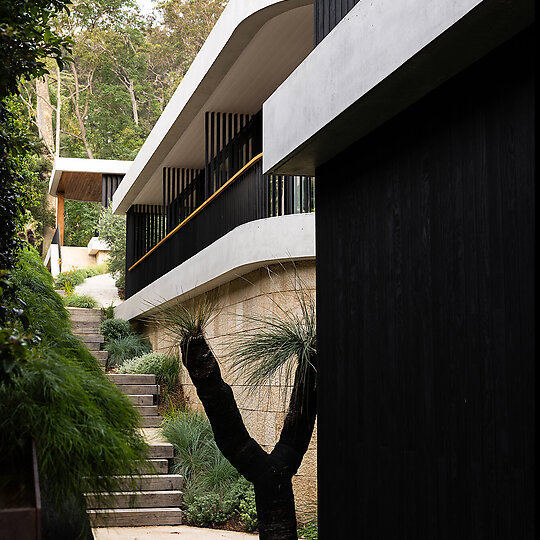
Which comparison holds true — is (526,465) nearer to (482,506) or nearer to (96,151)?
(482,506)

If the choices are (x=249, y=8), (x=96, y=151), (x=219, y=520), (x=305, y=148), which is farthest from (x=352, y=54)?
(x=96, y=151)

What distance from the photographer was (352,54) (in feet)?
14.0

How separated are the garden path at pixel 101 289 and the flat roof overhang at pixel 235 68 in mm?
5127

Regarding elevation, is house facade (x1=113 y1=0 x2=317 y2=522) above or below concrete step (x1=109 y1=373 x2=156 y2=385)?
above

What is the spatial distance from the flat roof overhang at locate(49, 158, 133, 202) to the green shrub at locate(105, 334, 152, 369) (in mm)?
9205

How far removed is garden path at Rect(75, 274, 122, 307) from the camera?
18.6 m

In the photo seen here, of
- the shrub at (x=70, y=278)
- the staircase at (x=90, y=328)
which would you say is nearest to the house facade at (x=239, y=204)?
the staircase at (x=90, y=328)

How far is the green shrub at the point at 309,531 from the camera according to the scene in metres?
7.03

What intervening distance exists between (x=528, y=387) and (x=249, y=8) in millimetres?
6298

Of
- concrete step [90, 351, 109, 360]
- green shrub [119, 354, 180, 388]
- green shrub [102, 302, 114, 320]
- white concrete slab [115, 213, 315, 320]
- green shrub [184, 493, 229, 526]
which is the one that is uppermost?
white concrete slab [115, 213, 315, 320]

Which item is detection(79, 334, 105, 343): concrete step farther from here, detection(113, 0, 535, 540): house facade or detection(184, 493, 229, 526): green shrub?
detection(113, 0, 535, 540): house facade

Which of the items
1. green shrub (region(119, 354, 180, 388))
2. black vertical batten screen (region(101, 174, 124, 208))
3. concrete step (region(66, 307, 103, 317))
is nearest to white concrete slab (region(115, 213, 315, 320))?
green shrub (region(119, 354, 180, 388))

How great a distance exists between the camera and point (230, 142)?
1152cm

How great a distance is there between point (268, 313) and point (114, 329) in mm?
7210
